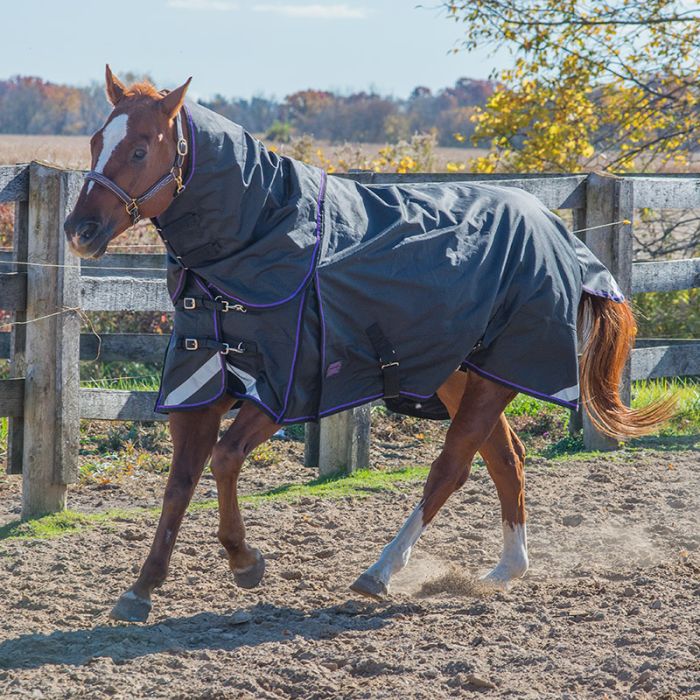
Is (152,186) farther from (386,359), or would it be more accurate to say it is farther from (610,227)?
(610,227)

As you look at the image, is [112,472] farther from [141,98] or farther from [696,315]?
[696,315]

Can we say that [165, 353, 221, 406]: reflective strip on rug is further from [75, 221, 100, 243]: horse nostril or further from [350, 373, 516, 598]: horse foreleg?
[350, 373, 516, 598]: horse foreleg

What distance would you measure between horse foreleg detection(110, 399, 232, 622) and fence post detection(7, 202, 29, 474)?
1620mm

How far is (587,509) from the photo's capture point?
17.7 feet

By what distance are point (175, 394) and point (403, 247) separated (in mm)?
996

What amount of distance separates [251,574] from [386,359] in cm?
94

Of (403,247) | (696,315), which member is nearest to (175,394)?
(403,247)

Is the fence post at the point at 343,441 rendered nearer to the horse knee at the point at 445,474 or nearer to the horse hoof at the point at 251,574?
the horse knee at the point at 445,474

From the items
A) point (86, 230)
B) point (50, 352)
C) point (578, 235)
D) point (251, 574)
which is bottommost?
point (251, 574)

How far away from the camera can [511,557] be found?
14.6 ft

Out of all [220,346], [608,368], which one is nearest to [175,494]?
[220,346]

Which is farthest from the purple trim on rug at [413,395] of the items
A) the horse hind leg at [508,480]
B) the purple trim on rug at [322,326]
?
the horse hind leg at [508,480]

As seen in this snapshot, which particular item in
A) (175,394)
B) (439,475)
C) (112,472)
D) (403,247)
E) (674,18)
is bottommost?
(112,472)

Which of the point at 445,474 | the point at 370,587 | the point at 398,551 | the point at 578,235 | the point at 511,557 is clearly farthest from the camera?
the point at 578,235
